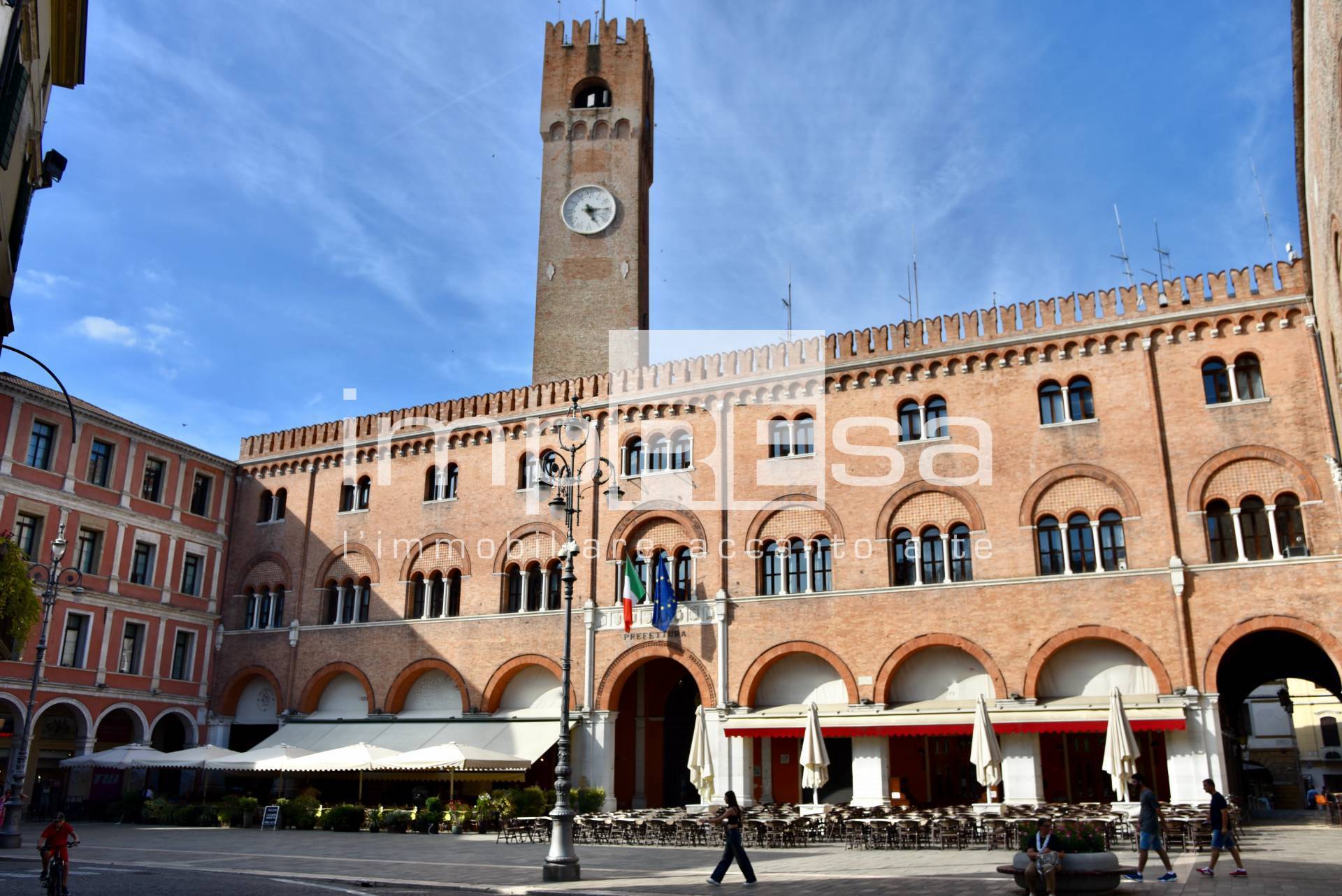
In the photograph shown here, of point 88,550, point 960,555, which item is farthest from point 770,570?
point 88,550

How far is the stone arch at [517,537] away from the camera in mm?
27828

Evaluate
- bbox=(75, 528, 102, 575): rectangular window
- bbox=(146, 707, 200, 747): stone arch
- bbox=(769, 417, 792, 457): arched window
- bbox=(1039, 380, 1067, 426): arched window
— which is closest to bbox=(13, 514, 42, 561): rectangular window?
bbox=(75, 528, 102, 575): rectangular window

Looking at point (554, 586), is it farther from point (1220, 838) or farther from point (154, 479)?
point (1220, 838)

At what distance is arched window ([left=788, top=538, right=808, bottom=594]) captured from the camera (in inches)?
980

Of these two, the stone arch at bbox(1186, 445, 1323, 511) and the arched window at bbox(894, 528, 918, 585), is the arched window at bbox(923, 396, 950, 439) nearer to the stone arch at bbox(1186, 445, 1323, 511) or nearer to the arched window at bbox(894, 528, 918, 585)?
the arched window at bbox(894, 528, 918, 585)

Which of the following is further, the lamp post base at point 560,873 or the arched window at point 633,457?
the arched window at point 633,457

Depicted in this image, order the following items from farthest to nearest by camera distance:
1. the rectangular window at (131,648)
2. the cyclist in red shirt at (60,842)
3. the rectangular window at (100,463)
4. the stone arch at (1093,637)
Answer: the rectangular window at (131,648) → the rectangular window at (100,463) → the stone arch at (1093,637) → the cyclist in red shirt at (60,842)

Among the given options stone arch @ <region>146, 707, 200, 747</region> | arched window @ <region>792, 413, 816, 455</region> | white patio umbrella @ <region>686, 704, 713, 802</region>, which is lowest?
white patio umbrella @ <region>686, 704, 713, 802</region>

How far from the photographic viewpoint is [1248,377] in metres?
21.9

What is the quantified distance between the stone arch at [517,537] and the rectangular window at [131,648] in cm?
1062

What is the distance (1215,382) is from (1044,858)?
14.5 metres

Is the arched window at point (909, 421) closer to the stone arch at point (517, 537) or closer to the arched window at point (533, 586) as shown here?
the stone arch at point (517, 537)

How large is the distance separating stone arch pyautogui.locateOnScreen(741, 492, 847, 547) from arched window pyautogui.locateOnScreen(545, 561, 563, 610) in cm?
535

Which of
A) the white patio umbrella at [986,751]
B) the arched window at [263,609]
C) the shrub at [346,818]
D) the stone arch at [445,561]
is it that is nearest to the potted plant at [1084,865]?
the white patio umbrella at [986,751]
